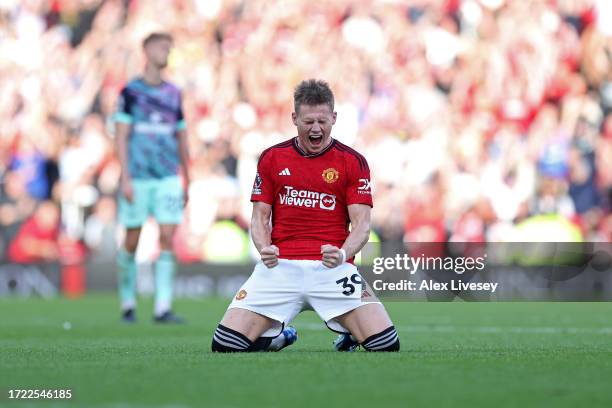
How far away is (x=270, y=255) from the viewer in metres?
6.79

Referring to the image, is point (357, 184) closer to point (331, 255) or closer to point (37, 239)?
point (331, 255)

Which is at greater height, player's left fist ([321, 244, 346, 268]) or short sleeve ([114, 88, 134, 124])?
short sleeve ([114, 88, 134, 124])

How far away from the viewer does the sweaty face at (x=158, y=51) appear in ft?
35.2

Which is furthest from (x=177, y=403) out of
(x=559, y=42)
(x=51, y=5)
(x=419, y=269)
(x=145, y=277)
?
(x=51, y=5)

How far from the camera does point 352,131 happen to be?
18562mm

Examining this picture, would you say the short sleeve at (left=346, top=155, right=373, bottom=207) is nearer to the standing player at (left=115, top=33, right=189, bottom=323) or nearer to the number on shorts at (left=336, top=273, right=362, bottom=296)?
the number on shorts at (left=336, top=273, right=362, bottom=296)

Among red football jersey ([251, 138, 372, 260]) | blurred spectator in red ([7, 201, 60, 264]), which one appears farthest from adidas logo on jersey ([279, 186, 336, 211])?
blurred spectator in red ([7, 201, 60, 264])

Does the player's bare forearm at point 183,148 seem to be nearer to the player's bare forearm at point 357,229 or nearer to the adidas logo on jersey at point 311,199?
the adidas logo on jersey at point 311,199

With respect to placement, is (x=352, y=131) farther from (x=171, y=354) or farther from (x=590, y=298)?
(x=171, y=354)

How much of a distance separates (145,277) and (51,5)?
5.02 m

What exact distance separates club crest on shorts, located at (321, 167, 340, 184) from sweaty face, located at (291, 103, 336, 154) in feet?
0.51

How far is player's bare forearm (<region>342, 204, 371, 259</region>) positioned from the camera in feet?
22.6

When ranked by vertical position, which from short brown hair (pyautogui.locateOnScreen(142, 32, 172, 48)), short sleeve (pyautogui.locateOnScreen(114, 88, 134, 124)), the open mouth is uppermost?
short brown hair (pyautogui.locateOnScreen(142, 32, 172, 48))

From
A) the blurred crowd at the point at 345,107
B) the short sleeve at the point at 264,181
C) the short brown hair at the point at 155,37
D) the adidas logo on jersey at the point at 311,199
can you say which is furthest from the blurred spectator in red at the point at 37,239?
the adidas logo on jersey at the point at 311,199
